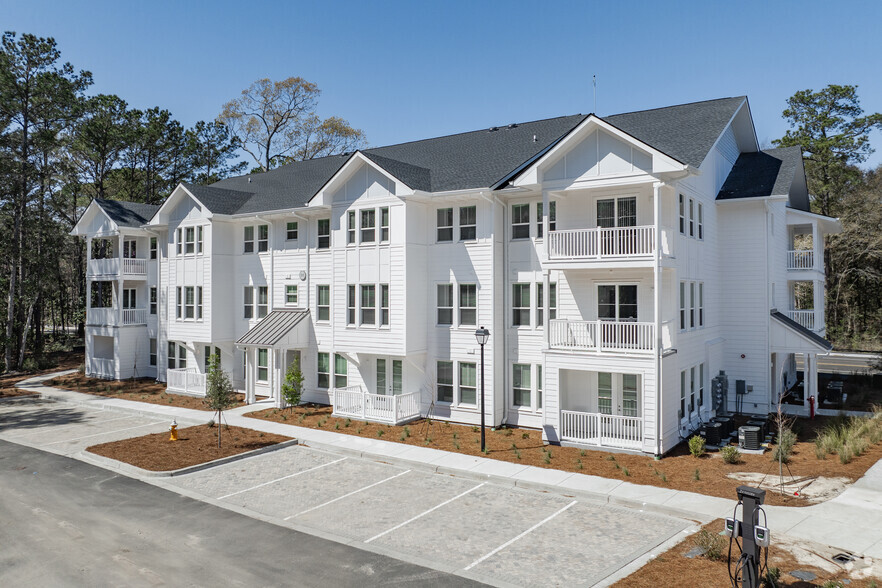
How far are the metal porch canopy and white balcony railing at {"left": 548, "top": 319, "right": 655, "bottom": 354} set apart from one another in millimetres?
11122

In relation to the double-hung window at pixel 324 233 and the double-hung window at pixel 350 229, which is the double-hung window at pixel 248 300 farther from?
the double-hung window at pixel 350 229

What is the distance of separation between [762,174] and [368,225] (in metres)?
16.0

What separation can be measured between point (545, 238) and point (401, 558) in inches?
441

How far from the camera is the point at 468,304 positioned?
2100cm

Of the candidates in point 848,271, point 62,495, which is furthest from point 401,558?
point 848,271

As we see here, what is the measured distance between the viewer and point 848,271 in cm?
4238

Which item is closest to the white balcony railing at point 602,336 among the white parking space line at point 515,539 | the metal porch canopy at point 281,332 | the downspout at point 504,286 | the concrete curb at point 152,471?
the downspout at point 504,286

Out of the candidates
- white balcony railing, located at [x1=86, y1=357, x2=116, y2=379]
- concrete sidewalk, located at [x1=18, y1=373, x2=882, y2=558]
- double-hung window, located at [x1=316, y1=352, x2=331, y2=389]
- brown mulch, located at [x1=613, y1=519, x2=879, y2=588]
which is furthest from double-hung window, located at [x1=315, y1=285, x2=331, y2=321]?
brown mulch, located at [x1=613, y1=519, x2=879, y2=588]

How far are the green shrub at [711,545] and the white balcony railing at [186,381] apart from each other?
22.6 m

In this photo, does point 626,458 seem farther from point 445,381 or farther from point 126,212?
point 126,212

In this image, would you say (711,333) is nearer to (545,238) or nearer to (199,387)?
(545,238)

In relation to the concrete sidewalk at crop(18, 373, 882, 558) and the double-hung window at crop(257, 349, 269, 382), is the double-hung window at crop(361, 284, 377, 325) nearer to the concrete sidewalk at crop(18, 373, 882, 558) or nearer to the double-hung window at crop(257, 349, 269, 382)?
the concrete sidewalk at crop(18, 373, 882, 558)

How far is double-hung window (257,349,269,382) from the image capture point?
27.1 metres

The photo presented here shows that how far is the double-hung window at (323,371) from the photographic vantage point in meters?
24.4
